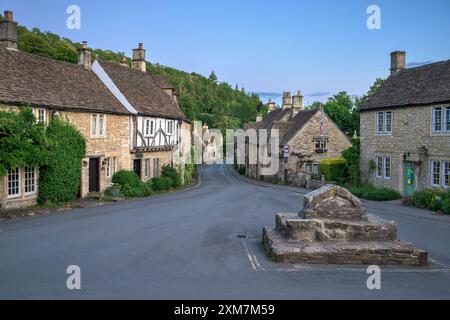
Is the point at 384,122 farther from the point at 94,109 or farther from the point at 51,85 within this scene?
the point at 51,85

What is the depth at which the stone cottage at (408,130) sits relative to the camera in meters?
22.5

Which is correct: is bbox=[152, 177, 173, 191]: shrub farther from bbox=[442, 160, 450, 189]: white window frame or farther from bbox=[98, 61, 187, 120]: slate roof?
bbox=[442, 160, 450, 189]: white window frame

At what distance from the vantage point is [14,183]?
731 inches

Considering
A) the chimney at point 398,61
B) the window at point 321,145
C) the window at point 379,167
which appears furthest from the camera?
the window at point 321,145

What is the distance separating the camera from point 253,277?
9.04 meters

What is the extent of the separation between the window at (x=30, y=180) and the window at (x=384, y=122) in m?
21.4

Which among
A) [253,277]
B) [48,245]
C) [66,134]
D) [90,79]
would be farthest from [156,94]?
A: [253,277]

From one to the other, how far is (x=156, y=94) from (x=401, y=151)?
19.3 meters

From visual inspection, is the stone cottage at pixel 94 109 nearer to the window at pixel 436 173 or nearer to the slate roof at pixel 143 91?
the slate roof at pixel 143 91

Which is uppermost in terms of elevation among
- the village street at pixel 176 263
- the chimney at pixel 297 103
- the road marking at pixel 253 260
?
the chimney at pixel 297 103

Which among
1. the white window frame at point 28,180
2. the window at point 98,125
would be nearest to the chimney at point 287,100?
the window at point 98,125

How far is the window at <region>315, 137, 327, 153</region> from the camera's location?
131 ft

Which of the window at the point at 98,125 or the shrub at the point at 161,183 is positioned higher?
the window at the point at 98,125
